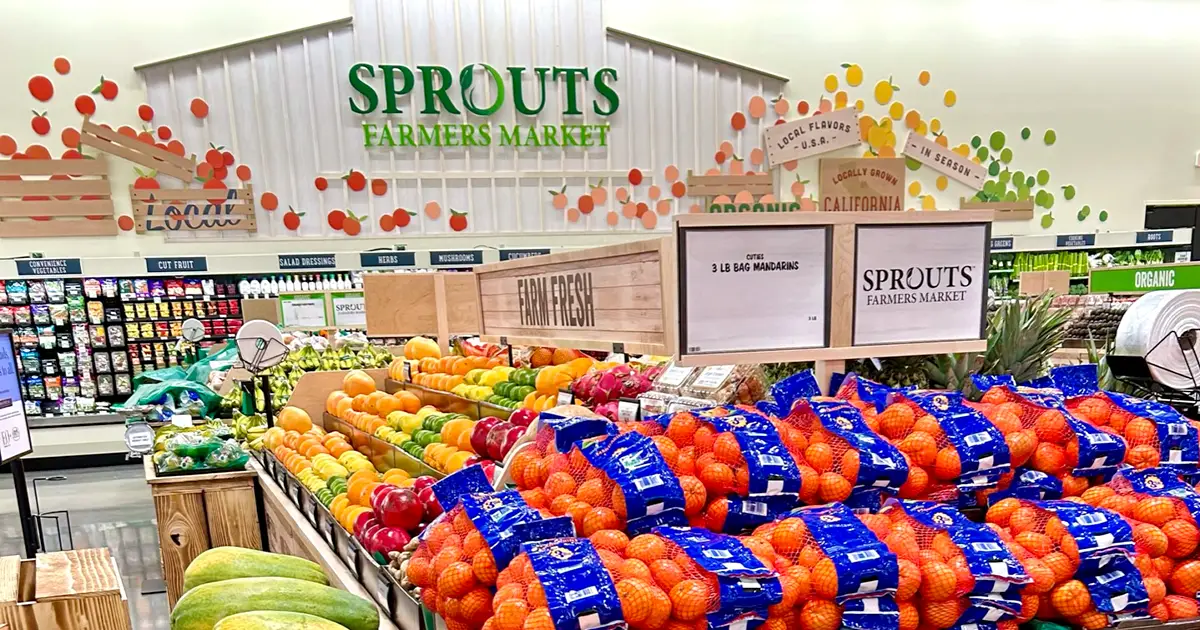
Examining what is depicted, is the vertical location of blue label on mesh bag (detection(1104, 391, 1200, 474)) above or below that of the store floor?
above

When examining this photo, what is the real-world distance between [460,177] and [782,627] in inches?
326

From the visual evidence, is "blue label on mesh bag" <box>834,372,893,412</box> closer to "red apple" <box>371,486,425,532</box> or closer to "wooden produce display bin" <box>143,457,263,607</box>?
"red apple" <box>371,486,425,532</box>

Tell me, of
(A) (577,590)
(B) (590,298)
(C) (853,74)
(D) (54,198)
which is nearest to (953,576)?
(A) (577,590)

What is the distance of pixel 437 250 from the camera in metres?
8.47

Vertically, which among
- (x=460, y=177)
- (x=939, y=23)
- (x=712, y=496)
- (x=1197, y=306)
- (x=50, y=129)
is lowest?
(x=712, y=496)

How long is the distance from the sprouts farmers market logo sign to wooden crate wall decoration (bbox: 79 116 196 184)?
2.07 meters

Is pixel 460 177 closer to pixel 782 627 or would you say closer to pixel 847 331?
pixel 847 331

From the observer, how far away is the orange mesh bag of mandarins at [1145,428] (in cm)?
142

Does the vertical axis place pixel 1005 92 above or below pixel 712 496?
above

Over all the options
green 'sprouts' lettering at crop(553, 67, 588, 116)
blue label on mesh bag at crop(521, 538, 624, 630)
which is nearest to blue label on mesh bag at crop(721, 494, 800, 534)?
blue label on mesh bag at crop(521, 538, 624, 630)

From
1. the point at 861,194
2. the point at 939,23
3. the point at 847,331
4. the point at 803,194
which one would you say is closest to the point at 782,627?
the point at 847,331

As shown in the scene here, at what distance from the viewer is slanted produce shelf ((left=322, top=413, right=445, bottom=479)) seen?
2326 millimetres

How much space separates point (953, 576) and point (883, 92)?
989 cm

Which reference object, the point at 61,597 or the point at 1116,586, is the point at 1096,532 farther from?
the point at 61,597
